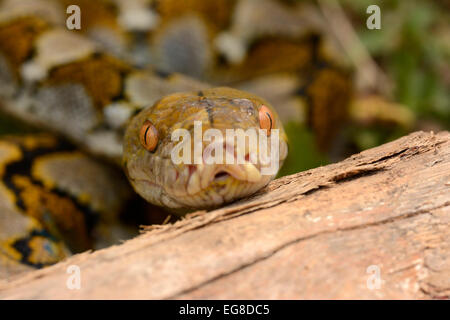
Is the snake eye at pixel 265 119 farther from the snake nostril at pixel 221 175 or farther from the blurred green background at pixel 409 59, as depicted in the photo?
the blurred green background at pixel 409 59

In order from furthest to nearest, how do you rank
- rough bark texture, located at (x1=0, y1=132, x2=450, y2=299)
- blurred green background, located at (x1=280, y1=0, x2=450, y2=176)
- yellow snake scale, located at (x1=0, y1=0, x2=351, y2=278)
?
blurred green background, located at (x1=280, y1=0, x2=450, y2=176) < yellow snake scale, located at (x1=0, y1=0, x2=351, y2=278) < rough bark texture, located at (x1=0, y1=132, x2=450, y2=299)

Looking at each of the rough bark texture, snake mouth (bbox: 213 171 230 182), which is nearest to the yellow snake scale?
snake mouth (bbox: 213 171 230 182)

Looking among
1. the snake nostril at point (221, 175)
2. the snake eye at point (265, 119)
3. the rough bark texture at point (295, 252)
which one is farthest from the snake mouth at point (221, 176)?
the snake eye at point (265, 119)

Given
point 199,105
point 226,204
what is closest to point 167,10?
point 199,105

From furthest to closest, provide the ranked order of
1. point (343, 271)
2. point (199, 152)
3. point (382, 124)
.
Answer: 1. point (382, 124)
2. point (199, 152)
3. point (343, 271)

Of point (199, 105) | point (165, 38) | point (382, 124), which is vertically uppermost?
point (165, 38)

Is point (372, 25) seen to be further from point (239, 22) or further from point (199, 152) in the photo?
point (199, 152)

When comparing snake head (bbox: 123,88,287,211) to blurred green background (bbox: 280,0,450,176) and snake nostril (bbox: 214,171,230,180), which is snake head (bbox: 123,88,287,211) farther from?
blurred green background (bbox: 280,0,450,176)
